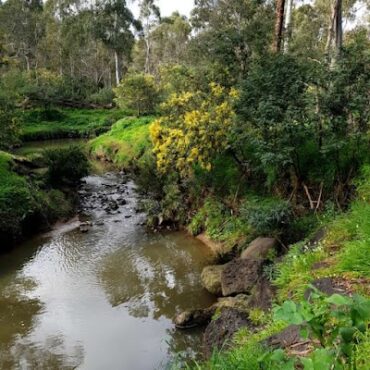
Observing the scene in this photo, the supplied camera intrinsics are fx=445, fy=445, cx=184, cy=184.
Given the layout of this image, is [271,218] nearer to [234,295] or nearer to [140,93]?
[234,295]

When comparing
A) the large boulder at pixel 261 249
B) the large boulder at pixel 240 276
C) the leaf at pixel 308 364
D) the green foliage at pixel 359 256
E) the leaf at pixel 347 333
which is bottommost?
the large boulder at pixel 240 276

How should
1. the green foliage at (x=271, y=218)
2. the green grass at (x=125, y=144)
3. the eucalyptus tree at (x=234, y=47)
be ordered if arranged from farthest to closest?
the green grass at (x=125, y=144)
the eucalyptus tree at (x=234, y=47)
the green foliage at (x=271, y=218)

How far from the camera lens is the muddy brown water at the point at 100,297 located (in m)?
8.05

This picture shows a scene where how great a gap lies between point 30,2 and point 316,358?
6137cm

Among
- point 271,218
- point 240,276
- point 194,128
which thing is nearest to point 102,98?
point 194,128

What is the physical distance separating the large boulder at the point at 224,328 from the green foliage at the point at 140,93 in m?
29.2

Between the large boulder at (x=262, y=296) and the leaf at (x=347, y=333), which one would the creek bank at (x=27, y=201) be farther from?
the leaf at (x=347, y=333)

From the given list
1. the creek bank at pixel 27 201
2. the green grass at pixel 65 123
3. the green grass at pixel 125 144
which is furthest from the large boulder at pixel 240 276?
the green grass at pixel 65 123

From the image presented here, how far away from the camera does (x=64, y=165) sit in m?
18.4

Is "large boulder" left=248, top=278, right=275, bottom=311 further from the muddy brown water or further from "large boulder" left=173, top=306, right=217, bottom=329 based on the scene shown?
the muddy brown water

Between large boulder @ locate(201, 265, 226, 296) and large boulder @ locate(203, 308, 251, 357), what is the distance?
268 centimetres

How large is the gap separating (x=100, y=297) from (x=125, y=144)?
1692 cm

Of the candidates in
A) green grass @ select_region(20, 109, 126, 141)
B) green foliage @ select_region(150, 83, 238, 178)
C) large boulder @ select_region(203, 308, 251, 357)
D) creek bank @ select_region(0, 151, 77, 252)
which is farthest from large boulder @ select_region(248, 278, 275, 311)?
green grass @ select_region(20, 109, 126, 141)

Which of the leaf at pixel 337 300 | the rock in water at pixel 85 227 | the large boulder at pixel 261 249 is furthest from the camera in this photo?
the rock in water at pixel 85 227
